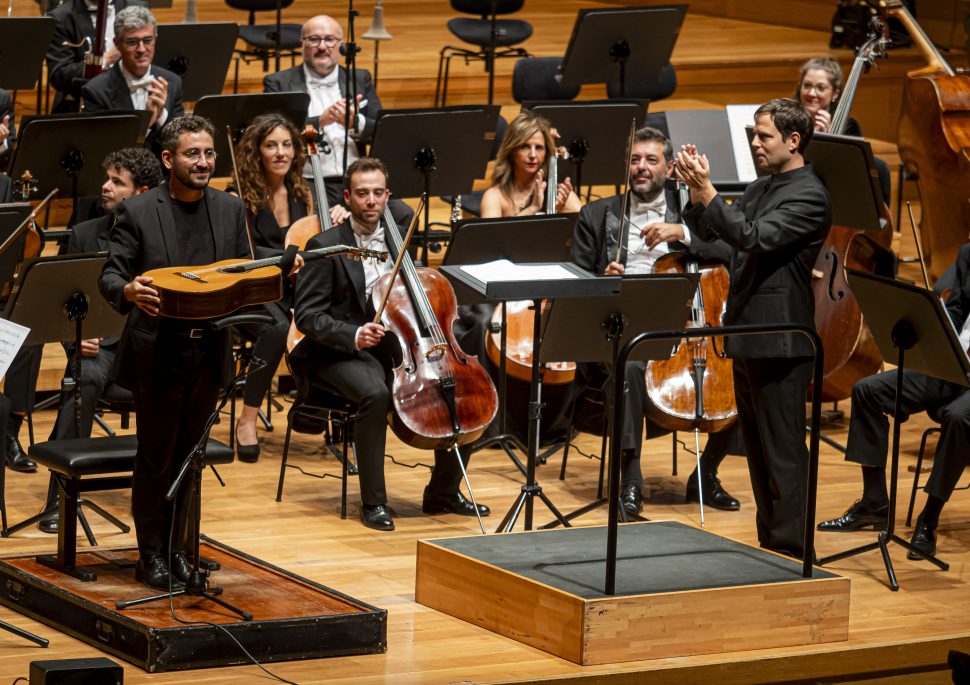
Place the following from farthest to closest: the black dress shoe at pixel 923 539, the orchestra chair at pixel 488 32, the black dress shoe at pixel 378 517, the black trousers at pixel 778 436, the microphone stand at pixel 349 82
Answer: the orchestra chair at pixel 488 32 < the microphone stand at pixel 349 82 < the black dress shoe at pixel 378 517 < the black dress shoe at pixel 923 539 < the black trousers at pixel 778 436

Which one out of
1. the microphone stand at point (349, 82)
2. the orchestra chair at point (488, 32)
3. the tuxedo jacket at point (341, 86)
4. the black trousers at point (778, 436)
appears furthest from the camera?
the orchestra chair at point (488, 32)

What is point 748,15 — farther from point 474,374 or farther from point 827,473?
point 474,374

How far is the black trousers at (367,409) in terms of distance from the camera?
5.26 metres

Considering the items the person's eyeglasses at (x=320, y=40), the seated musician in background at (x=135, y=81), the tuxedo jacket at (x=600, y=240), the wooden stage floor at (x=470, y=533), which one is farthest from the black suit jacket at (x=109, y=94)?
the tuxedo jacket at (x=600, y=240)

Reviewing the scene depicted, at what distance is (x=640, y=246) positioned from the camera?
228 inches

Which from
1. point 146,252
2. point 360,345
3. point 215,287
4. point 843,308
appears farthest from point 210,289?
point 843,308

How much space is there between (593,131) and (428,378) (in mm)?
1758

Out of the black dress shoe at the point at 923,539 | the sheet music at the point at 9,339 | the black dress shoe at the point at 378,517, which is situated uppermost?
the sheet music at the point at 9,339

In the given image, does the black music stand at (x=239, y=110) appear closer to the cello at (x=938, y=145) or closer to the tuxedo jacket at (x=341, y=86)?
the tuxedo jacket at (x=341, y=86)

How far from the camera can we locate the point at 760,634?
427cm

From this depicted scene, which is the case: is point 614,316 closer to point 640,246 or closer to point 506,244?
point 506,244

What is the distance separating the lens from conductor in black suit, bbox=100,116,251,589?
423cm

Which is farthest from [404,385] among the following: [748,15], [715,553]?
[748,15]

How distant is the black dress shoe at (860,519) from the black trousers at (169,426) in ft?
6.96
